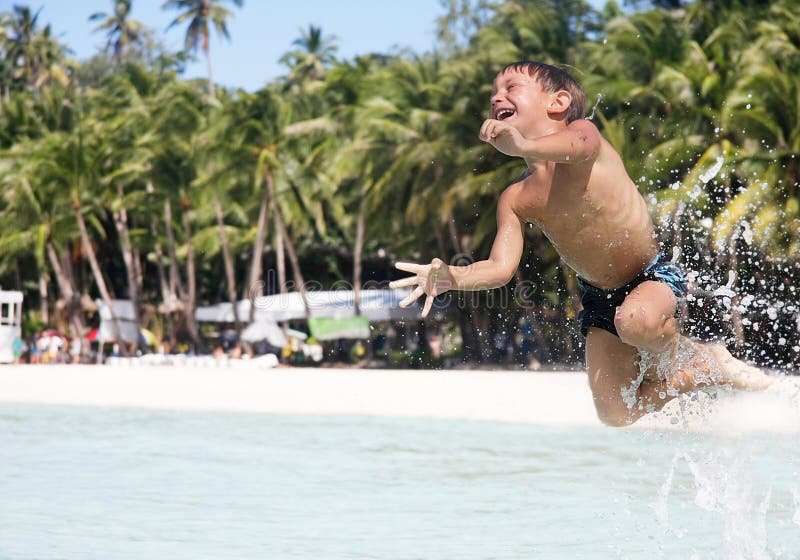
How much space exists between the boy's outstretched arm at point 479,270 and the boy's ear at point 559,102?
0.41 metres

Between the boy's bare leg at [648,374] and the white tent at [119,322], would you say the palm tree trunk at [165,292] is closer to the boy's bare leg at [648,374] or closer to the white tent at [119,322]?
the white tent at [119,322]

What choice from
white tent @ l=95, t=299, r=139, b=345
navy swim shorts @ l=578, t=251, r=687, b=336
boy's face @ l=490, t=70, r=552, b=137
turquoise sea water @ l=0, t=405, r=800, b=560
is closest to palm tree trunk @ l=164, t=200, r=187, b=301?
white tent @ l=95, t=299, r=139, b=345

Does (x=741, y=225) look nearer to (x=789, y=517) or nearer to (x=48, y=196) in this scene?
(x=789, y=517)

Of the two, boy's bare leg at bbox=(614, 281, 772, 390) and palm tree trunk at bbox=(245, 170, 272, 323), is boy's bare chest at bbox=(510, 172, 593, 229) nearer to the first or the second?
boy's bare leg at bbox=(614, 281, 772, 390)

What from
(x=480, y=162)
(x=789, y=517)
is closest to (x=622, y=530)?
(x=789, y=517)

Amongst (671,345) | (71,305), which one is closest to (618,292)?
(671,345)

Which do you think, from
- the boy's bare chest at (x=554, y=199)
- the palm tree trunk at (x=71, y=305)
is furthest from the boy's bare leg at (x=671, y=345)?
the palm tree trunk at (x=71, y=305)

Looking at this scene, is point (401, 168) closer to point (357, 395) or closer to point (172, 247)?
point (172, 247)

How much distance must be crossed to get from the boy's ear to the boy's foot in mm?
1477

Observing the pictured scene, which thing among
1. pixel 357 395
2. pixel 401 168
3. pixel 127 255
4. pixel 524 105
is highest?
pixel 401 168

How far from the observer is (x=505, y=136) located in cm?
422

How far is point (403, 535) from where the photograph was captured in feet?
23.2

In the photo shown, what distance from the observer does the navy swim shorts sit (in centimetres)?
504

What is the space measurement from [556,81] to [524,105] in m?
0.21
